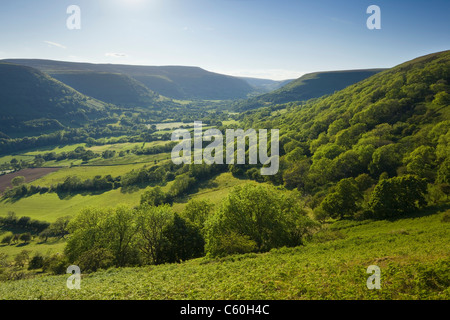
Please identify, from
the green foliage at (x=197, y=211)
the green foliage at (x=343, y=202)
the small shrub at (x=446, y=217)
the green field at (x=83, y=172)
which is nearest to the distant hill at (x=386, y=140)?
the small shrub at (x=446, y=217)

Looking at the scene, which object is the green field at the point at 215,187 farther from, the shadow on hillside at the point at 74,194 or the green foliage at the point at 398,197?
the shadow on hillside at the point at 74,194

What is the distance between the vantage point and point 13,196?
130m

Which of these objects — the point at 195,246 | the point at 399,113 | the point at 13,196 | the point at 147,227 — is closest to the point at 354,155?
the point at 399,113

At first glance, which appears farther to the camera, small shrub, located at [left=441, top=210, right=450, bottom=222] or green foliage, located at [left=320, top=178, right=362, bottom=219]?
green foliage, located at [left=320, top=178, right=362, bottom=219]

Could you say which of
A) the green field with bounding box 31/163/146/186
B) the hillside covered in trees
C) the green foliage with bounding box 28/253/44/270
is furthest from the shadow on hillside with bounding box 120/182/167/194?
the hillside covered in trees

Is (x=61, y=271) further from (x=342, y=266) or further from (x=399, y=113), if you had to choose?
(x=399, y=113)

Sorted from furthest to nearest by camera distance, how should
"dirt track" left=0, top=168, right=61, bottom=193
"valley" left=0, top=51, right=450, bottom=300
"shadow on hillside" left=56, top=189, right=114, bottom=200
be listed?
"dirt track" left=0, top=168, right=61, bottom=193 → "shadow on hillside" left=56, top=189, right=114, bottom=200 → "valley" left=0, top=51, right=450, bottom=300

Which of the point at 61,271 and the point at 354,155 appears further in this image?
the point at 354,155

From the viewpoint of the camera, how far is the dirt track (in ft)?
480

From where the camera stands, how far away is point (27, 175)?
161m

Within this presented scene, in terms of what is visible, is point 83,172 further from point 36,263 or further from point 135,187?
point 36,263

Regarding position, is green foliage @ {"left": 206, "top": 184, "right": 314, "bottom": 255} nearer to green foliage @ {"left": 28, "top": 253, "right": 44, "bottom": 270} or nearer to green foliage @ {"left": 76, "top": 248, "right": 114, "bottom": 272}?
green foliage @ {"left": 76, "top": 248, "right": 114, "bottom": 272}

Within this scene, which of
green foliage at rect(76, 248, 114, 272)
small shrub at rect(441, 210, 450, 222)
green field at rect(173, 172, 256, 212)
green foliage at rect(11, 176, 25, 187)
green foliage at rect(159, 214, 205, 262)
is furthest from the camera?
green foliage at rect(11, 176, 25, 187)
